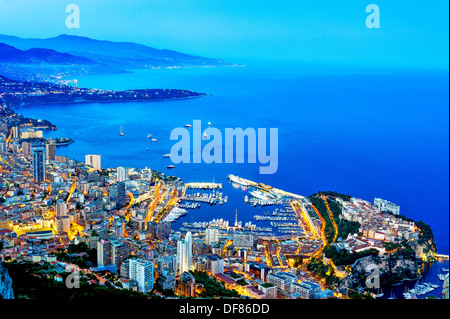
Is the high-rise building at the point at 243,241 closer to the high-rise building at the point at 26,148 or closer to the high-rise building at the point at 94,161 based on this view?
the high-rise building at the point at 94,161

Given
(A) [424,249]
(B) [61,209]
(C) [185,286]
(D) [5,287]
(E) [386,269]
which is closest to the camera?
(D) [5,287]

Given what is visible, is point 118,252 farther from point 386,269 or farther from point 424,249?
point 424,249

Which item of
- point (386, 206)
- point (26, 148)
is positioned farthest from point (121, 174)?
point (386, 206)

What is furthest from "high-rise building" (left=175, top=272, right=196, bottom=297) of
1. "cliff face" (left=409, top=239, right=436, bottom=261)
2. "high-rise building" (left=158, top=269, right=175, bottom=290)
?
"cliff face" (left=409, top=239, right=436, bottom=261)

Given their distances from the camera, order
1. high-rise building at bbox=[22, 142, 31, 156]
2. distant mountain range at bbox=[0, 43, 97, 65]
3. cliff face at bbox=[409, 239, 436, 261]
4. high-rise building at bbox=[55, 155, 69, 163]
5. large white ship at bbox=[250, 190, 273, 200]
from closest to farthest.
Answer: cliff face at bbox=[409, 239, 436, 261], large white ship at bbox=[250, 190, 273, 200], high-rise building at bbox=[55, 155, 69, 163], high-rise building at bbox=[22, 142, 31, 156], distant mountain range at bbox=[0, 43, 97, 65]

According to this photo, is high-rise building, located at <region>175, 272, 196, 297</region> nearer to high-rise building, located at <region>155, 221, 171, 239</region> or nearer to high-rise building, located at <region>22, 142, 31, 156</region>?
high-rise building, located at <region>155, 221, 171, 239</region>

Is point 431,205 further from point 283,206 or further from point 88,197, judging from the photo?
point 88,197
